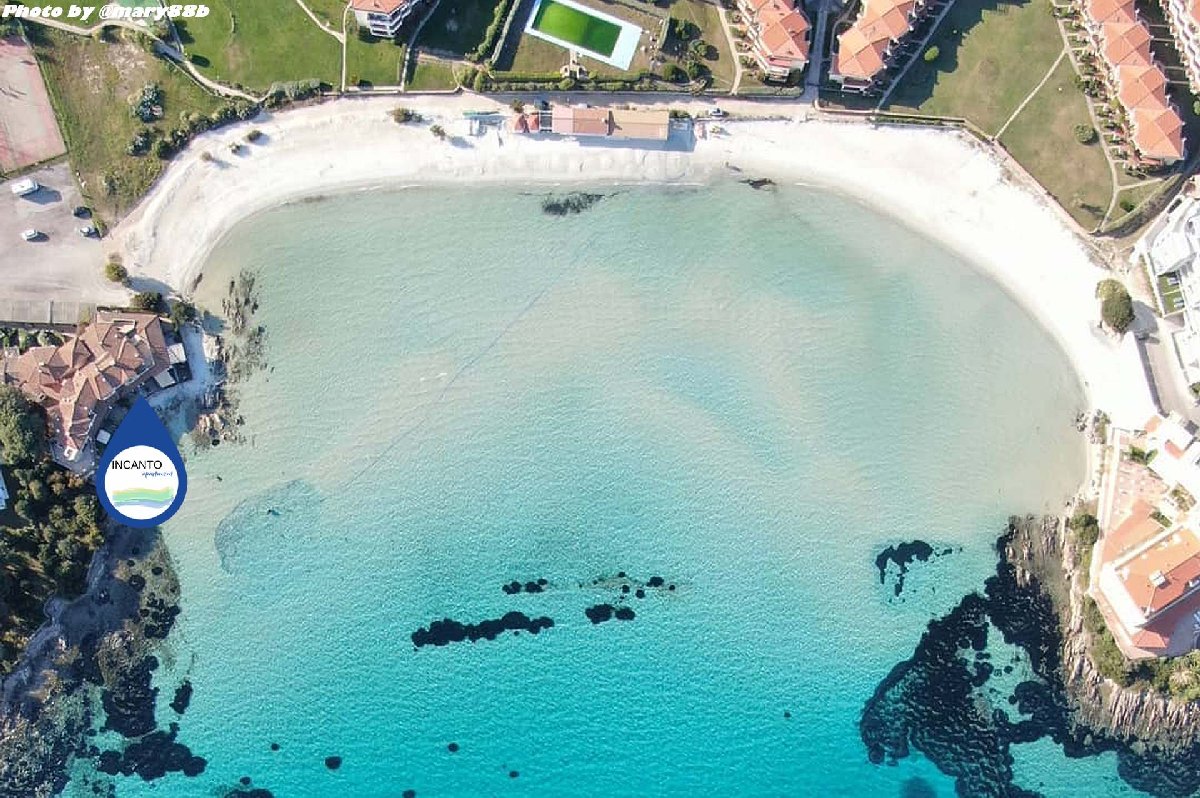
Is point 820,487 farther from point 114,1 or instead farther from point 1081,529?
point 114,1

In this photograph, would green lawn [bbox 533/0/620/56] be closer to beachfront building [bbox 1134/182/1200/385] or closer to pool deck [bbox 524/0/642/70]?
pool deck [bbox 524/0/642/70]

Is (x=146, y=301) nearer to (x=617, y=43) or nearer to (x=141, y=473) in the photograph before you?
(x=141, y=473)

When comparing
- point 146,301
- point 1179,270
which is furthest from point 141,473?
point 1179,270

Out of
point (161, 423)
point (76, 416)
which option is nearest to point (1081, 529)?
point (161, 423)

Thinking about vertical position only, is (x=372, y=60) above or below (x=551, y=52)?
above

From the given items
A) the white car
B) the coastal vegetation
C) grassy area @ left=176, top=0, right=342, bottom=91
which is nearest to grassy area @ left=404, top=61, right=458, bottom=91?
grassy area @ left=176, top=0, right=342, bottom=91

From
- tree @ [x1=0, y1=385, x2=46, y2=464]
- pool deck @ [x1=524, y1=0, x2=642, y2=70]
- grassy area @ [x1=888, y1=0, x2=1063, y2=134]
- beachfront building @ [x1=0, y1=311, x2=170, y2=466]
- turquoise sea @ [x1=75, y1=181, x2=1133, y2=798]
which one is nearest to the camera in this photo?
tree @ [x1=0, y1=385, x2=46, y2=464]
